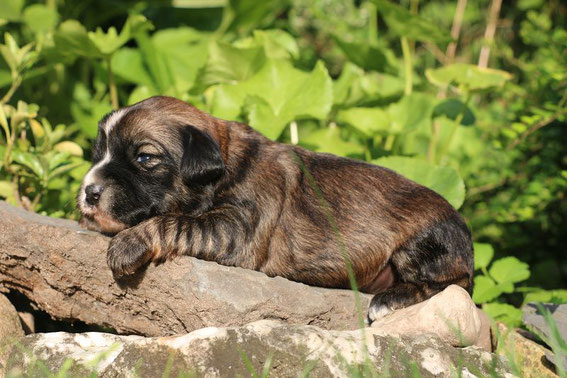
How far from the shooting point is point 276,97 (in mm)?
5801

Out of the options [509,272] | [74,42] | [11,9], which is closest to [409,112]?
[509,272]

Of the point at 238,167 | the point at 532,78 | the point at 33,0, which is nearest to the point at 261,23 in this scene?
the point at 33,0

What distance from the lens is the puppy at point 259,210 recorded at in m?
3.86

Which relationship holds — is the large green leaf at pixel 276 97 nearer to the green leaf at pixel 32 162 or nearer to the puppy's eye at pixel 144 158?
the green leaf at pixel 32 162

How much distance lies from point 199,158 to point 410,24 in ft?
9.06

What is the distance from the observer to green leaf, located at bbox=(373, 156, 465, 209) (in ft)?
17.0

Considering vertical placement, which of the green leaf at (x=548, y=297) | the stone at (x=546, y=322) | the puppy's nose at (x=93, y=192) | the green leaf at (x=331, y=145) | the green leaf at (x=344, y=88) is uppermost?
the puppy's nose at (x=93, y=192)

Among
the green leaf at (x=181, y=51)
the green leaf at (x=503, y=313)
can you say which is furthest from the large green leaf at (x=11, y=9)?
the green leaf at (x=503, y=313)

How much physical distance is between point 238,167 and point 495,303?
81.9 inches

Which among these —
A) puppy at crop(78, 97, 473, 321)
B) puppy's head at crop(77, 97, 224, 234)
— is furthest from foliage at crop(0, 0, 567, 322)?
puppy's head at crop(77, 97, 224, 234)

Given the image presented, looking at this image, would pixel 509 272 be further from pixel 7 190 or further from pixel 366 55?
pixel 7 190

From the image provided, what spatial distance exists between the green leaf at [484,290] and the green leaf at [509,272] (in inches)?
2.3

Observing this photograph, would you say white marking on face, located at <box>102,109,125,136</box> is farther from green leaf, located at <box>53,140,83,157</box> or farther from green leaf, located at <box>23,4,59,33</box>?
green leaf, located at <box>23,4,59,33</box>

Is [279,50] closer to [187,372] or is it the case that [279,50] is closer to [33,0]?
[33,0]
